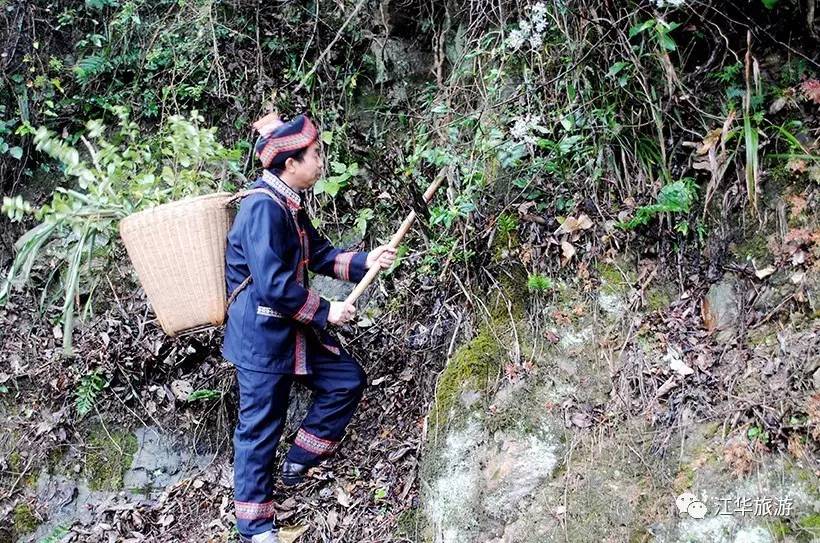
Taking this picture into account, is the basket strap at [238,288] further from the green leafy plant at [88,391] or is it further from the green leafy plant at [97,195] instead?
the green leafy plant at [88,391]

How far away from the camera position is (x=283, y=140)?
11.7 ft

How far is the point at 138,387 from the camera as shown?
504cm

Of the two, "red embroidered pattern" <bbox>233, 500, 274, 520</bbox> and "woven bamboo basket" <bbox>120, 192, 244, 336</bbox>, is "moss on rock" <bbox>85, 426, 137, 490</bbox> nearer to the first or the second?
"red embroidered pattern" <bbox>233, 500, 274, 520</bbox>

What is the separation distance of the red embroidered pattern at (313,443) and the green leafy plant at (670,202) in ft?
6.81

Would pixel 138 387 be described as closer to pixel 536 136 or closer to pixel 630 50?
pixel 536 136

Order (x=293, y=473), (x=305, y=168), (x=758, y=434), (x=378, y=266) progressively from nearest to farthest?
(x=758, y=434), (x=305, y=168), (x=378, y=266), (x=293, y=473)

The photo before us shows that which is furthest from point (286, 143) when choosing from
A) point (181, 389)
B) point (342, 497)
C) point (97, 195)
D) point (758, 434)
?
point (758, 434)

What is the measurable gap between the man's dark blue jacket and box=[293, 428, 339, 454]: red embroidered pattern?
50 centimetres

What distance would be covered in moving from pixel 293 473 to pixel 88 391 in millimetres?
1916

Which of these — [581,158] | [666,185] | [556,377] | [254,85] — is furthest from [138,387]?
[666,185]

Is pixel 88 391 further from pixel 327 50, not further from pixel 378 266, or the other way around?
pixel 327 50

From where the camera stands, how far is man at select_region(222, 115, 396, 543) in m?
Result: 3.48

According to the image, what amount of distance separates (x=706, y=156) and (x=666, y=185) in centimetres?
24

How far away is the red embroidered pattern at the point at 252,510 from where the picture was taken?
12.1 ft
